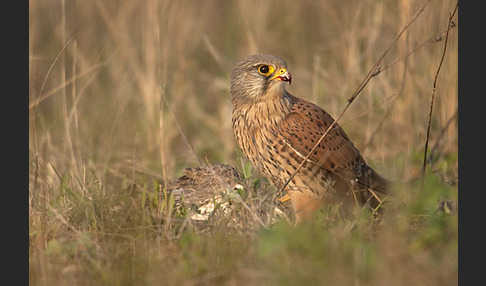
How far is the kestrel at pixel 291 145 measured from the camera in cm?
459

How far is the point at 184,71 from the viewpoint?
313 inches

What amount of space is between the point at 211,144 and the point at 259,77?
2484mm

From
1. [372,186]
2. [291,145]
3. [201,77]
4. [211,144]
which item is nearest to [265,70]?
[291,145]

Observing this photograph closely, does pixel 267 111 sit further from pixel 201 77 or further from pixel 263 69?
pixel 201 77

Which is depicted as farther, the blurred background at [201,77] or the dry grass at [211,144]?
the blurred background at [201,77]

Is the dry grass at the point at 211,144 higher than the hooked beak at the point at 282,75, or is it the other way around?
the hooked beak at the point at 282,75

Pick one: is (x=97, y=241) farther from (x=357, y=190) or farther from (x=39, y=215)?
(x=357, y=190)

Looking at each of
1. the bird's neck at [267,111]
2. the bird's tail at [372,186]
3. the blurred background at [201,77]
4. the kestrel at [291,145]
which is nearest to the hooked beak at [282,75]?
the kestrel at [291,145]

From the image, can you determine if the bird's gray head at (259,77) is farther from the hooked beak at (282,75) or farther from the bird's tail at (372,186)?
the bird's tail at (372,186)

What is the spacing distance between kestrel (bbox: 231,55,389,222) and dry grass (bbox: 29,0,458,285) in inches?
7.5

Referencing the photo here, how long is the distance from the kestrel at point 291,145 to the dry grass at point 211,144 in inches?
7.5

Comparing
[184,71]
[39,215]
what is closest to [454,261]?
[39,215]

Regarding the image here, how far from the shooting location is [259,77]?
4691 mm

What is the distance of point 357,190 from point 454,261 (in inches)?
60.3
